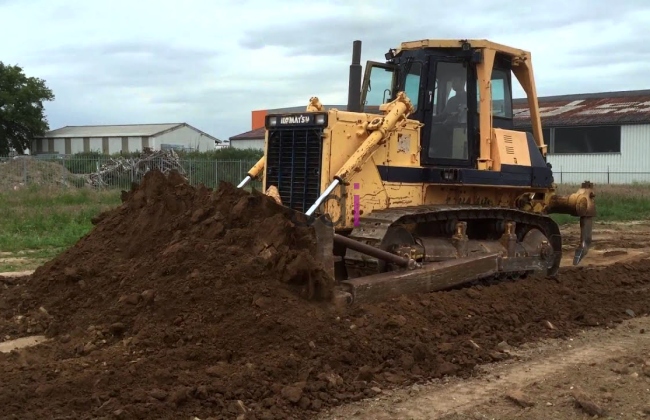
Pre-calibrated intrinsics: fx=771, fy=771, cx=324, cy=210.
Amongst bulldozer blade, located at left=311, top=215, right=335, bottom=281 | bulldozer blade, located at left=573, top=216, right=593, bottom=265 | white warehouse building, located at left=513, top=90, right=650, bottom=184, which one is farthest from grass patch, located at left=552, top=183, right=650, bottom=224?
bulldozer blade, located at left=311, top=215, right=335, bottom=281

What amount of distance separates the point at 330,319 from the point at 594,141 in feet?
114

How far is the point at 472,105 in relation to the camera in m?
9.62

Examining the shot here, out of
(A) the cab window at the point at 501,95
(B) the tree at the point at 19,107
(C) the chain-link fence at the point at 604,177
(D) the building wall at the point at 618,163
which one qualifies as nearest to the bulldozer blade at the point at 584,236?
(A) the cab window at the point at 501,95

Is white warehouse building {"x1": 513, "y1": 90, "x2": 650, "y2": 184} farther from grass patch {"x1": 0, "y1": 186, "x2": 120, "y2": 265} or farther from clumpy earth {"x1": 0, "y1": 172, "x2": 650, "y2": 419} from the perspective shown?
clumpy earth {"x1": 0, "y1": 172, "x2": 650, "y2": 419}

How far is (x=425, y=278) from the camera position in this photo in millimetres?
8195

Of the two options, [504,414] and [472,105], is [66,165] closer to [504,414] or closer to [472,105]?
[472,105]

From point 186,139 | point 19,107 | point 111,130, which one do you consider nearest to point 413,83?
point 19,107

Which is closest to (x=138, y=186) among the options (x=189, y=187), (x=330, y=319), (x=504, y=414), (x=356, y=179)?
(x=189, y=187)

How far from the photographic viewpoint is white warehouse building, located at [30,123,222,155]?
60750 mm

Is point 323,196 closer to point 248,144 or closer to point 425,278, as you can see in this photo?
point 425,278

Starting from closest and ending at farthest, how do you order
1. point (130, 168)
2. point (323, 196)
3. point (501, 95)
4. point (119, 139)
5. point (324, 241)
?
point (324, 241) < point (323, 196) < point (501, 95) < point (130, 168) < point (119, 139)

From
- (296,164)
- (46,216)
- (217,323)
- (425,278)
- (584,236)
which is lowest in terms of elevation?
(46,216)

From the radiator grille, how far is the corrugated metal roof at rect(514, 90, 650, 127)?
104 feet

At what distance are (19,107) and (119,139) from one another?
9.00 metres
